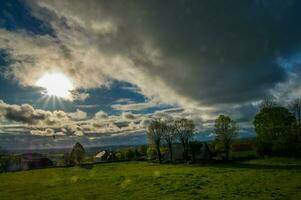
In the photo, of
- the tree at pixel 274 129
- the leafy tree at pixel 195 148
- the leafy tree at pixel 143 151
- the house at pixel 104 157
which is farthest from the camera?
the leafy tree at pixel 143 151

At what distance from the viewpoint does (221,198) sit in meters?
30.0

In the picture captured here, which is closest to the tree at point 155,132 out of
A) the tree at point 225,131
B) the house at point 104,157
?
the tree at point 225,131

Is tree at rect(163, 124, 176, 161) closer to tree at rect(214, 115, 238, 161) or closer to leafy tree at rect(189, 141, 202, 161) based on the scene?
leafy tree at rect(189, 141, 202, 161)

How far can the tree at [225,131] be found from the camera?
98375 millimetres

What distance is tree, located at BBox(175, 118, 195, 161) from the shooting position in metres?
115

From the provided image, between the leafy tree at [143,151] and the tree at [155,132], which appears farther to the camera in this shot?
the leafy tree at [143,151]

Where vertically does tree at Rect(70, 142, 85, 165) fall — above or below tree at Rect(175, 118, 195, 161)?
below

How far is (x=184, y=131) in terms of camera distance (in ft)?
385

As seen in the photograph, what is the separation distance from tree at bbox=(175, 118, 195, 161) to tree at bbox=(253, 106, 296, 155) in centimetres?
2294

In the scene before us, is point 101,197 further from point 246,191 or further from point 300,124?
point 300,124

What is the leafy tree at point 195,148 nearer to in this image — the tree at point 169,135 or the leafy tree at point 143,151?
the tree at point 169,135

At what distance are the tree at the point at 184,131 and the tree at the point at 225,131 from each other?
16411 millimetres

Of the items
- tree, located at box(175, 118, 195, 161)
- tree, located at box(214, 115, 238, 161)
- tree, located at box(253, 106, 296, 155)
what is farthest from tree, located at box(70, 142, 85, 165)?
tree, located at box(253, 106, 296, 155)

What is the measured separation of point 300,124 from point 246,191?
77.8m
